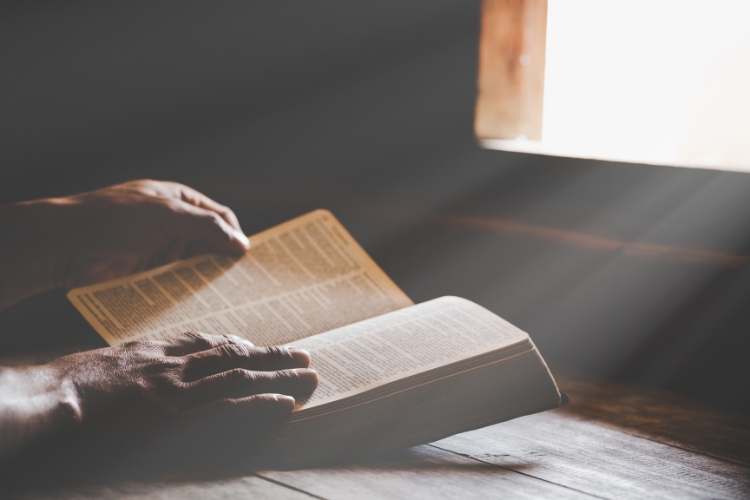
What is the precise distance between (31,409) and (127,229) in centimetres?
45

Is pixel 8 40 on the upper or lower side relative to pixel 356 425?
upper

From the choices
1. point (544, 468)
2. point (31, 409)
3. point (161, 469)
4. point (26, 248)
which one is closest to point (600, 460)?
point (544, 468)

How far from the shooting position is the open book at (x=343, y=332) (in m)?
0.64

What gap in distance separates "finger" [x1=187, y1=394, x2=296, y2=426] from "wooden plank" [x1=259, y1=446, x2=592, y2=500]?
0.17ft

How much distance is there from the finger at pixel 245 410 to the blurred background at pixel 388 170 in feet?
1.62

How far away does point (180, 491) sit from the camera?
0.53 meters

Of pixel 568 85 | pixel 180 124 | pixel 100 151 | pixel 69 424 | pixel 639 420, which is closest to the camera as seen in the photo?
pixel 69 424

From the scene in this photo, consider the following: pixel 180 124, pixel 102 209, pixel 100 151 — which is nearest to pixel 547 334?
pixel 102 209

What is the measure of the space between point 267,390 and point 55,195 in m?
1.42

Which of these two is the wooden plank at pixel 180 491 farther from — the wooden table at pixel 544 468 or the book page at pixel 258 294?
the book page at pixel 258 294

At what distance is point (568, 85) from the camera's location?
1.09 metres

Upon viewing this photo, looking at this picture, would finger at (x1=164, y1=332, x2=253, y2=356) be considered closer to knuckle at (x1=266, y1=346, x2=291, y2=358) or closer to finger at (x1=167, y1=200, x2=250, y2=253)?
knuckle at (x1=266, y1=346, x2=291, y2=358)

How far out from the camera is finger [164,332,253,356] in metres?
0.67

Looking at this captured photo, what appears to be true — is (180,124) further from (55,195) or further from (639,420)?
(639,420)
